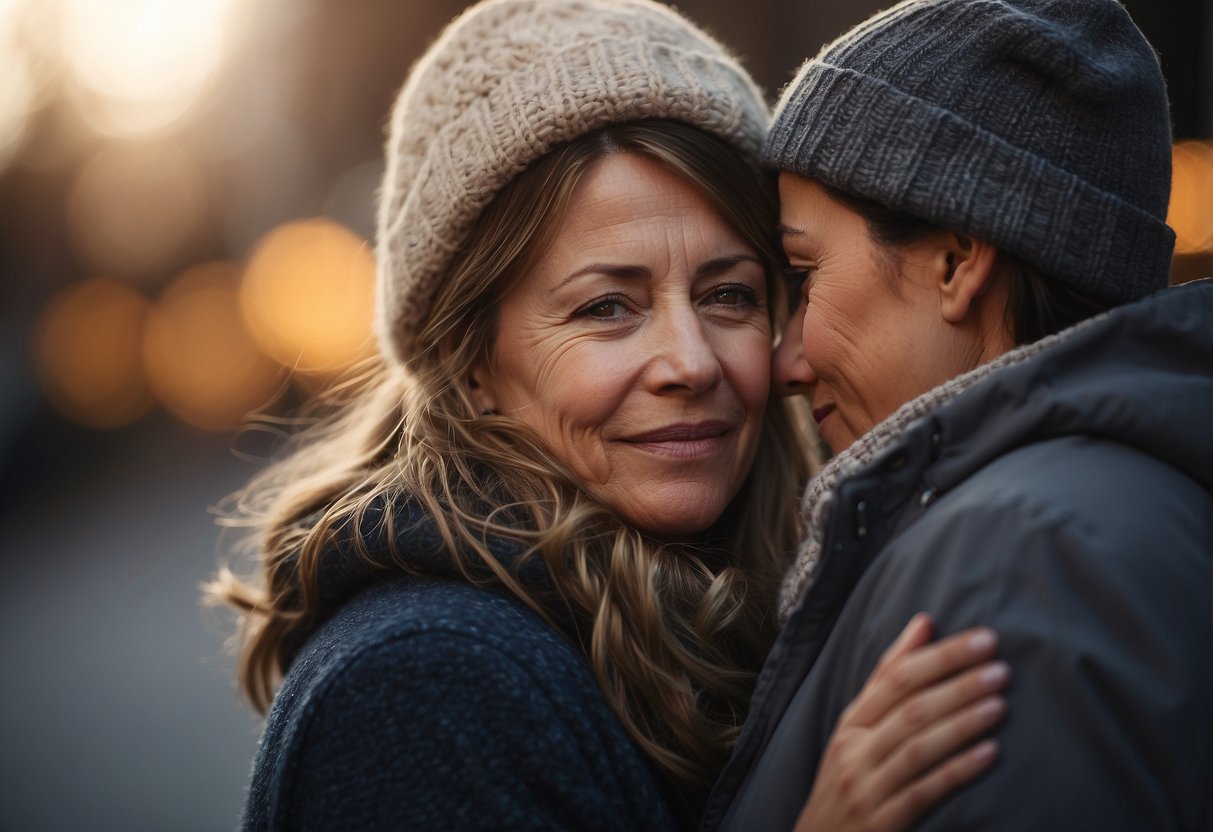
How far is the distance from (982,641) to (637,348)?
1.17 meters

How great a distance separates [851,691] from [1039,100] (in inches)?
47.8

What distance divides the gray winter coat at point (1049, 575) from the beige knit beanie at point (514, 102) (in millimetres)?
1002

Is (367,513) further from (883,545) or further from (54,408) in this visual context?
(54,408)

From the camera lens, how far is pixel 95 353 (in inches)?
813

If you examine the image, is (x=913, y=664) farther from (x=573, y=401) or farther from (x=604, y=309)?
(x=604, y=309)

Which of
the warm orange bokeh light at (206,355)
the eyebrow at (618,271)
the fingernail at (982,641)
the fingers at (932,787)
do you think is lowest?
the warm orange bokeh light at (206,355)

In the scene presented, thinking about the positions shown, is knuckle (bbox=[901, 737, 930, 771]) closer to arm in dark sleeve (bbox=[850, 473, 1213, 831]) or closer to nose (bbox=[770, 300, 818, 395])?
arm in dark sleeve (bbox=[850, 473, 1213, 831])

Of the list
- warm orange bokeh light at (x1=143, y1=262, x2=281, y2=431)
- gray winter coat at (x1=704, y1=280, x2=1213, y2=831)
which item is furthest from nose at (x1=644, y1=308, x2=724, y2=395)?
warm orange bokeh light at (x1=143, y1=262, x2=281, y2=431)

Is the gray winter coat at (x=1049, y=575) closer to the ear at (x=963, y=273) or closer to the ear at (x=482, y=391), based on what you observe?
the ear at (x=963, y=273)

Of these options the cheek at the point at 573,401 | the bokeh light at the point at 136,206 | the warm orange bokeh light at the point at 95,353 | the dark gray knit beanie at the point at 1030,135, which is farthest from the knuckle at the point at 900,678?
the bokeh light at the point at 136,206

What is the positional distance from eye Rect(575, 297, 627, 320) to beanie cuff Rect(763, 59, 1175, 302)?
633 mm

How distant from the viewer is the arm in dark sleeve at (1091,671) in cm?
154

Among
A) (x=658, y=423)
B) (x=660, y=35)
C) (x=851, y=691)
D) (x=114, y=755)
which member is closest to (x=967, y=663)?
(x=851, y=691)

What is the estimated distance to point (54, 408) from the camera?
Result: 16000 millimetres
